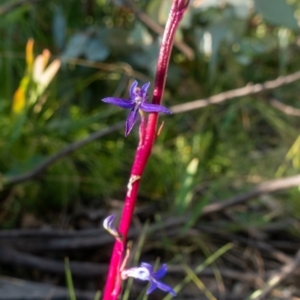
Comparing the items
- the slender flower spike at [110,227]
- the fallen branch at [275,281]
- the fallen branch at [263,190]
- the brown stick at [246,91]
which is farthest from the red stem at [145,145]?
the brown stick at [246,91]

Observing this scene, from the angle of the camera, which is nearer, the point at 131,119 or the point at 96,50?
the point at 131,119

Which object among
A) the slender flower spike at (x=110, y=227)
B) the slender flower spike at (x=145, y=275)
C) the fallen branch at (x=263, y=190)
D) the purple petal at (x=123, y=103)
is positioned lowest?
the fallen branch at (x=263, y=190)

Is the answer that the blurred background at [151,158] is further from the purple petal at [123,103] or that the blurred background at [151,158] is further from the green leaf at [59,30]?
the purple petal at [123,103]

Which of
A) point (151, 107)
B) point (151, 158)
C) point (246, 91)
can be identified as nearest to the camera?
point (151, 107)

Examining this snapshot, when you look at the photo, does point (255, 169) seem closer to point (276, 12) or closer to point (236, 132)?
point (236, 132)

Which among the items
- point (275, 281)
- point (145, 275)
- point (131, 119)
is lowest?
point (275, 281)

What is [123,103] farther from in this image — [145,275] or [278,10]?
[278,10]

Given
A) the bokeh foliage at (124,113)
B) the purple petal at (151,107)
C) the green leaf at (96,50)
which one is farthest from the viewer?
the green leaf at (96,50)

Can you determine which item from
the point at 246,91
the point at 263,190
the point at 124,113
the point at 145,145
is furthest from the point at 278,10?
the point at 145,145

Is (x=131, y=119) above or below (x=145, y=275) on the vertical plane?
above
